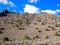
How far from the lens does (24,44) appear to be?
21125 mm

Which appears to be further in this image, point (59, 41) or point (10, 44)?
point (10, 44)

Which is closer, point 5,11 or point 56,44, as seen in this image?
point 56,44

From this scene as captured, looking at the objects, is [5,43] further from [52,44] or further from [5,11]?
[5,11]

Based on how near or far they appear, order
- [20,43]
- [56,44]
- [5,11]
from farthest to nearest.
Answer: [5,11], [20,43], [56,44]

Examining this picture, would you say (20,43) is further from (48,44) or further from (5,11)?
(5,11)

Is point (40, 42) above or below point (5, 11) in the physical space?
below

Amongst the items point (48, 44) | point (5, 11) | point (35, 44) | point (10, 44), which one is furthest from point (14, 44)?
point (5, 11)

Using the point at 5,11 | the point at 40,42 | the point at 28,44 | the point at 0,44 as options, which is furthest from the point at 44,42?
the point at 5,11

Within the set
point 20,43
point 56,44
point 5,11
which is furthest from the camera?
point 5,11

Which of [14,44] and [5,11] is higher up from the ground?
[5,11]

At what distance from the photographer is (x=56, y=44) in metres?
19.9

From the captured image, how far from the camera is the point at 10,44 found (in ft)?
71.4

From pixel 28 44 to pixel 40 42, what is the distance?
1362 millimetres

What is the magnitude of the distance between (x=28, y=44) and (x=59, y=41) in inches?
134
